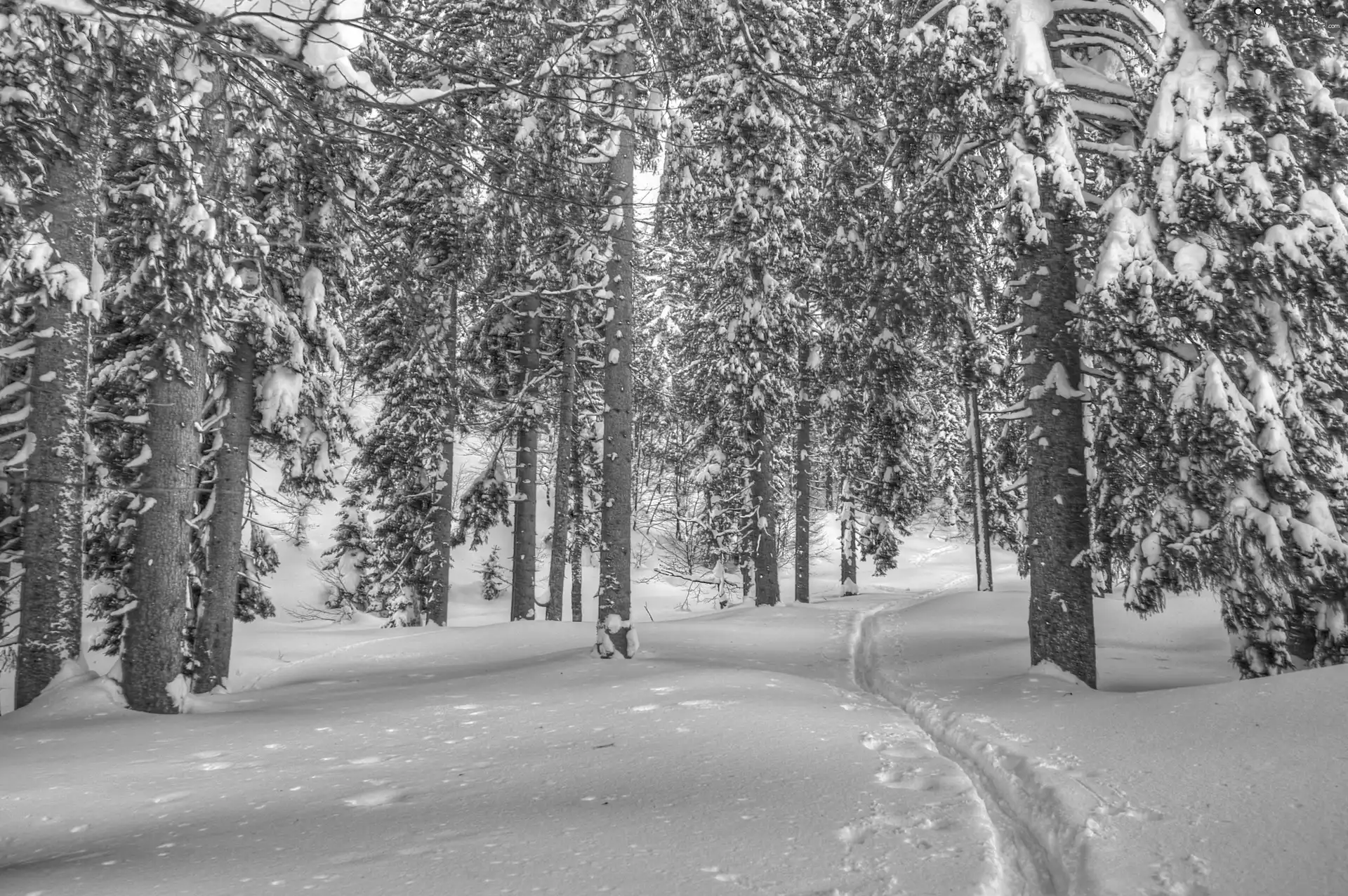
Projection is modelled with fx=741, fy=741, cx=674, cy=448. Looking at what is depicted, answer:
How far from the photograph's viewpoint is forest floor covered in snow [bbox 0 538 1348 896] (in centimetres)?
356

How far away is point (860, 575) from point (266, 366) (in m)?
31.1

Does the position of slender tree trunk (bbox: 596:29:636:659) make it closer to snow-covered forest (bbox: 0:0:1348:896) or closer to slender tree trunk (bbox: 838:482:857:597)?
snow-covered forest (bbox: 0:0:1348:896)

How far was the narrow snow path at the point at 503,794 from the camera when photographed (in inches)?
141

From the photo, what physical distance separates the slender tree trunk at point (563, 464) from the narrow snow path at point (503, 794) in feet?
24.7

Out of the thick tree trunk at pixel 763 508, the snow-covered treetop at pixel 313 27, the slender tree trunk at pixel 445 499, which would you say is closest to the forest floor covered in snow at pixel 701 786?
the snow-covered treetop at pixel 313 27

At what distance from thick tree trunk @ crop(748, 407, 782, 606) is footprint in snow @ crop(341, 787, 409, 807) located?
14.2 meters

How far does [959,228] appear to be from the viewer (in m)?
10.1

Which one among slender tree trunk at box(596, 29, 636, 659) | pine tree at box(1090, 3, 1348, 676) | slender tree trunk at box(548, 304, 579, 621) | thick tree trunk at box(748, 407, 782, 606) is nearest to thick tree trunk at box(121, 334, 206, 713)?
slender tree trunk at box(596, 29, 636, 659)

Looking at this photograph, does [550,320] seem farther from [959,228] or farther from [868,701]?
[868,701]

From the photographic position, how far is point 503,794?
16.1ft

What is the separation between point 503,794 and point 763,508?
46.6 ft

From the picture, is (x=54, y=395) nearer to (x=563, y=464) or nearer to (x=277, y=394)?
(x=277, y=394)

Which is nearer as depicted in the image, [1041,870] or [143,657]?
[1041,870]

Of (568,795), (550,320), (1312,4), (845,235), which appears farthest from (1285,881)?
(550,320)
